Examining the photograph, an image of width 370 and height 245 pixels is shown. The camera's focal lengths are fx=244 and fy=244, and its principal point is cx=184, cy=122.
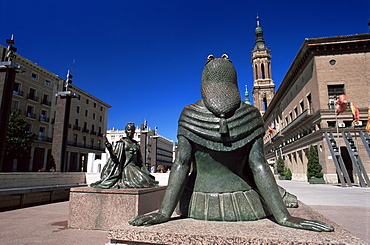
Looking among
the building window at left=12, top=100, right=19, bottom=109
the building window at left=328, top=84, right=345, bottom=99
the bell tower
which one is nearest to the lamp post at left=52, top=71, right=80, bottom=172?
the building window at left=12, top=100, right=19, bottom=109

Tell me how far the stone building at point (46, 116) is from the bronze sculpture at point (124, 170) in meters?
22.3

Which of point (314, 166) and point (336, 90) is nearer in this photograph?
point (314, 166)

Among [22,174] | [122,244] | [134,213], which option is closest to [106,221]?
[134,213]

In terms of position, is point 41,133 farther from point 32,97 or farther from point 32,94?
point 32,94

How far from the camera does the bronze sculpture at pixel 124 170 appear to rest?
605cm

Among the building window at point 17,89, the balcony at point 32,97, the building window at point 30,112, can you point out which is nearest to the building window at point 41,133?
the building window at point 30,112

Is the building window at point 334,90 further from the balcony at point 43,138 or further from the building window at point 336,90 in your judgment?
the balcony at point 43,138

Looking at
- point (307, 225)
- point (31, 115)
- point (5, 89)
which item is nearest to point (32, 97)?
point (31, 115)

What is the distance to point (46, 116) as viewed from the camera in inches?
1485

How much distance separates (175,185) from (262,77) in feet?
248

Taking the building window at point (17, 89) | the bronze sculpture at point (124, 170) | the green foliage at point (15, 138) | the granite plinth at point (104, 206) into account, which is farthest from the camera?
the building window at point (17, 89)

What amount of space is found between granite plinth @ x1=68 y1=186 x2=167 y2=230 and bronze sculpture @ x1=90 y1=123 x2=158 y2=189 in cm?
46

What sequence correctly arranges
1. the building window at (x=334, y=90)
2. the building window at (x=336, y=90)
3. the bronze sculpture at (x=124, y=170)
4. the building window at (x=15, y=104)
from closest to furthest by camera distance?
the bronze sculpture at (x=124, y=170) < the building window at (x=334, y=90) < the building window at (x=336, y=90) < the building window at (x=15, y=104)

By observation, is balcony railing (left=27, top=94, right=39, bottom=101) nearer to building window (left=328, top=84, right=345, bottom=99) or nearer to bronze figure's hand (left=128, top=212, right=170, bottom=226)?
building window (left=328, top=84, right=345, bottom=99)
